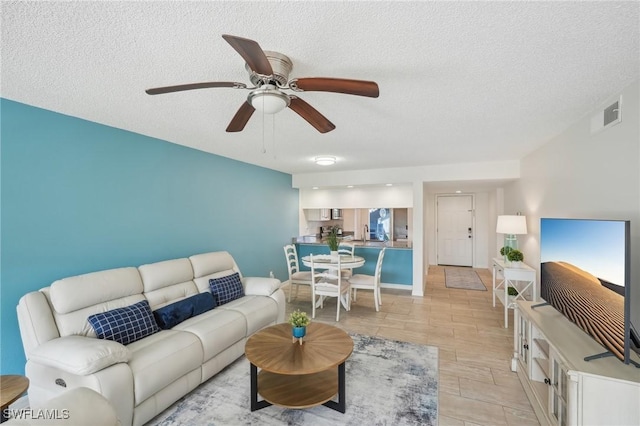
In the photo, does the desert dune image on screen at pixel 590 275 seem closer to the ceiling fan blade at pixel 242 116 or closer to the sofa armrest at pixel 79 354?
the ceiling fan blade at pixel 242 116

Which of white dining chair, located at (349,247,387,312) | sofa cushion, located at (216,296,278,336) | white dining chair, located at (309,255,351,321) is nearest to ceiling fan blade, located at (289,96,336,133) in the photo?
sofa cushion, located at (216,296,278,336)

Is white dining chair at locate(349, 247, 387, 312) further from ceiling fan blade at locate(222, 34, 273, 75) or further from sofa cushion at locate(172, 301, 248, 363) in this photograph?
ceiling fan blade at locate(222, 34, 273, 75)

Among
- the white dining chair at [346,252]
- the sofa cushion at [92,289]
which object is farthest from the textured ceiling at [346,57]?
the white dining chair at [346,252]

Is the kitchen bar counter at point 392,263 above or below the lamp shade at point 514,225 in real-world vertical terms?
below

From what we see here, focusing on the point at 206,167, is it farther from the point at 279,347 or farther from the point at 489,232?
the point at 489,232

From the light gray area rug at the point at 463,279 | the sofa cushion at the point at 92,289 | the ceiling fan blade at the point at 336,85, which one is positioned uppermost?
the ceiling fan blade at the point at 336,85

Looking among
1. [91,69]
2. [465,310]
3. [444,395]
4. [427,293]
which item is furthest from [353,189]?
[91,69]

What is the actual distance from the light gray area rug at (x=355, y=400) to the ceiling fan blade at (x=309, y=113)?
2.14 meters

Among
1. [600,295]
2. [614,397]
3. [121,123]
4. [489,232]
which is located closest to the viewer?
[614,397]

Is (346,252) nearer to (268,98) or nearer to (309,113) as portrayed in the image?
(309,113)

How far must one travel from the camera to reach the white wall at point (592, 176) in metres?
1.82

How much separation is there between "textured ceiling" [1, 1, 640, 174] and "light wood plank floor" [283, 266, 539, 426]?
7.87ft

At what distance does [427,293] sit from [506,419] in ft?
11.0

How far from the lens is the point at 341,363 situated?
204cm
